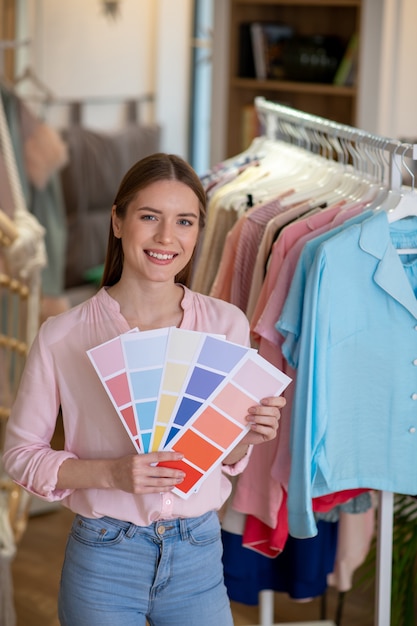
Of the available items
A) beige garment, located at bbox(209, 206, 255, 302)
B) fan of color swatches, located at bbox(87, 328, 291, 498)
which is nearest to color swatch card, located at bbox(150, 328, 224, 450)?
fan of color swatches, located at bbox(87, 328, 291, 498)

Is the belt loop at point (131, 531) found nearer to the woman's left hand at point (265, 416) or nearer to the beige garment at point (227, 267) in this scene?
the woman's left hand at point (265, 416)

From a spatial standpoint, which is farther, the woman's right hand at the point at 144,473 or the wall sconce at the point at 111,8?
the wall sconce at the point at 111,8

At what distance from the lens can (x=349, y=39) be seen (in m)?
4.70

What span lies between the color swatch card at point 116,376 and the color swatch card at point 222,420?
0.09m

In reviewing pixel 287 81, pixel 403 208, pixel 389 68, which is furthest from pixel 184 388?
pixel 287 81

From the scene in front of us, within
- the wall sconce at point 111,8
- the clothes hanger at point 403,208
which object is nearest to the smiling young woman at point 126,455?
the clothes hanger at point 403,208

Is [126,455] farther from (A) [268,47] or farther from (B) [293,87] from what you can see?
(A) [268,47]

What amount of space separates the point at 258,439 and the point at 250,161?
4.22ft

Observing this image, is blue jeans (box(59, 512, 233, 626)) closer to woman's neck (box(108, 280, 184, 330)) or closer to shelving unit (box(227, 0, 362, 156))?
woman's neck (box(108, 280, 184, 330))

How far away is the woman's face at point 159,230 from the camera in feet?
5.19

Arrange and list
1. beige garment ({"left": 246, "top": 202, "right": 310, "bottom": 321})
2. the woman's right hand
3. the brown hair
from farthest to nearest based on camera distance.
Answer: beige garment ({"left": 246, "top": 202, "right": 310, "bottom": 321}) → the brown hair → the woman's right hand

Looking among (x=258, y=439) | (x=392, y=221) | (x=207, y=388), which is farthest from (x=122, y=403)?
(x=392, y=221)

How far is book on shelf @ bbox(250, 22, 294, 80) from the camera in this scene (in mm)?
4762

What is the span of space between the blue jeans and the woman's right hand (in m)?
0.09
